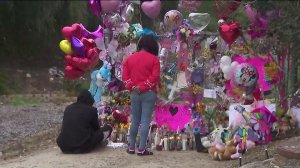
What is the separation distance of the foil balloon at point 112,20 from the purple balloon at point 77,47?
68cm

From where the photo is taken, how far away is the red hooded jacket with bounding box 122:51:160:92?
336 inches

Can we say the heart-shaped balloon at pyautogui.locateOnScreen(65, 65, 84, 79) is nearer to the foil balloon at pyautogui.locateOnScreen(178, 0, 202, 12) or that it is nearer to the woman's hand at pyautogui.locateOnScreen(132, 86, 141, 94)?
the woman's hand at pyautogui.locateOnScreen(132, 86, 141, 94)

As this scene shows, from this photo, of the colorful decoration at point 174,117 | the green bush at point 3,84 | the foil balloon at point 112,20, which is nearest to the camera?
the colorful decoration at point 174,117

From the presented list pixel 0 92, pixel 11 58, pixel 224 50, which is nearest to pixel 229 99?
pixel 224 50

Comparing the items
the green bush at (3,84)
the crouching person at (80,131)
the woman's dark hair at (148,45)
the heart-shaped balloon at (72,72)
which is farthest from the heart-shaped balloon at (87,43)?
the green bush at (3,84)

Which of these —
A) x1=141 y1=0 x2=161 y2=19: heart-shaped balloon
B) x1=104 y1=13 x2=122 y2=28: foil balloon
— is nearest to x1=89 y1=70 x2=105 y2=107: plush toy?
x1=104 y1=13 x2=122 y2=28: foil balloon

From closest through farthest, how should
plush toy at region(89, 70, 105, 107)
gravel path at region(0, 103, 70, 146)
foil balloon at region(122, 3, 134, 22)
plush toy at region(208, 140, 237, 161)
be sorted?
plush toy at region(208, 140, 237, 161) → plush toy at region(89, 70, 105, 107) → foil balloon at region(122, 3, 134, 22) → gravel path at region(0, 103, 70, 146)

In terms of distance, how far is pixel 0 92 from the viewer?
2253cm

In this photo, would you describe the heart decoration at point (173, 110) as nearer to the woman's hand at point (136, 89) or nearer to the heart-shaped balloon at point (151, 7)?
the woman's hand at point (136, 89)

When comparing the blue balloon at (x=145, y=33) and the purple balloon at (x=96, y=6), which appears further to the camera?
the purple balloon at (x=96, y=6)

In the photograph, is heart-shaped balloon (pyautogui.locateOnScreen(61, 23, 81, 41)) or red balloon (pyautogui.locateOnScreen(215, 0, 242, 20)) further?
heart-shaped balloon (pyautogui.locateOnScreen(61, 23, 81, 41))

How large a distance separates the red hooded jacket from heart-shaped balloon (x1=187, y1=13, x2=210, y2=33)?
142cm

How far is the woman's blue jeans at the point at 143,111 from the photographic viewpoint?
8625 millimetres

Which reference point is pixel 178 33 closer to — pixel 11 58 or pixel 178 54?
pixel 178 54
